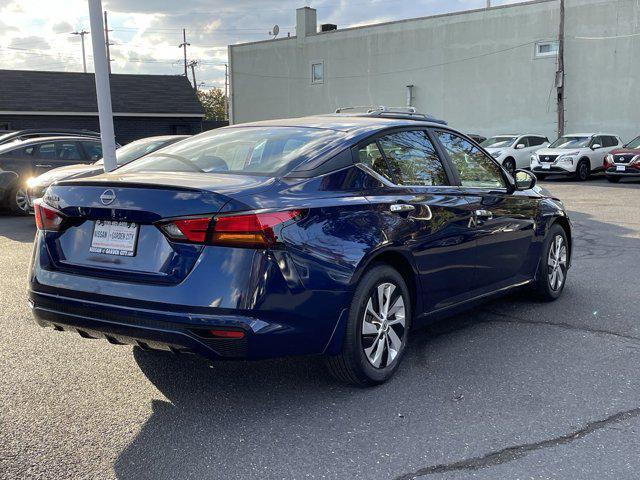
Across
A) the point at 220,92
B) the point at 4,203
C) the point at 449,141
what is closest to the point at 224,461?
the point at 449,141

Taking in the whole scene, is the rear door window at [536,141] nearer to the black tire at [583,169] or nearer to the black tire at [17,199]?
the black tire at [583,169]

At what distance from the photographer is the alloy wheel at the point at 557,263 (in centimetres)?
614

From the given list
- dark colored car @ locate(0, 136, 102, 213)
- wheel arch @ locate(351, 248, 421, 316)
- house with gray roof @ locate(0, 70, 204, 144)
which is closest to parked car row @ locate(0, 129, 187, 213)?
dark colored car @ locate(0, 136, 102, 213)

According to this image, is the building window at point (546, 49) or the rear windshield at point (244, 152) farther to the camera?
the building window at point (546, 49)

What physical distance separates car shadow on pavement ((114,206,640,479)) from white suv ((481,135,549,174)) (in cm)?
2027

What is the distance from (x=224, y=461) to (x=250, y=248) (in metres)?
1.03

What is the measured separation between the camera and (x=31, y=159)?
13008mm

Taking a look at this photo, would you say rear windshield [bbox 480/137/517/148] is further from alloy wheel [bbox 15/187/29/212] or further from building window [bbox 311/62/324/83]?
alloy wheel [bbox 15/187/29/212]

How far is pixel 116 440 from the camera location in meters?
3.40

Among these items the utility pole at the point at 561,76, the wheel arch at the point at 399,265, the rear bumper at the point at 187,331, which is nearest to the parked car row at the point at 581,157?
the utility pole at the point at 561,76

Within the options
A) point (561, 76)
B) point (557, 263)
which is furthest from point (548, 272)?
point (561, 76)

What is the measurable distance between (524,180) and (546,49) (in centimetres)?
2606

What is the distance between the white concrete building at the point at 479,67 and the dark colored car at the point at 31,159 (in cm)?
2190

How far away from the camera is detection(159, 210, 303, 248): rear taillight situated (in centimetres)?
337
